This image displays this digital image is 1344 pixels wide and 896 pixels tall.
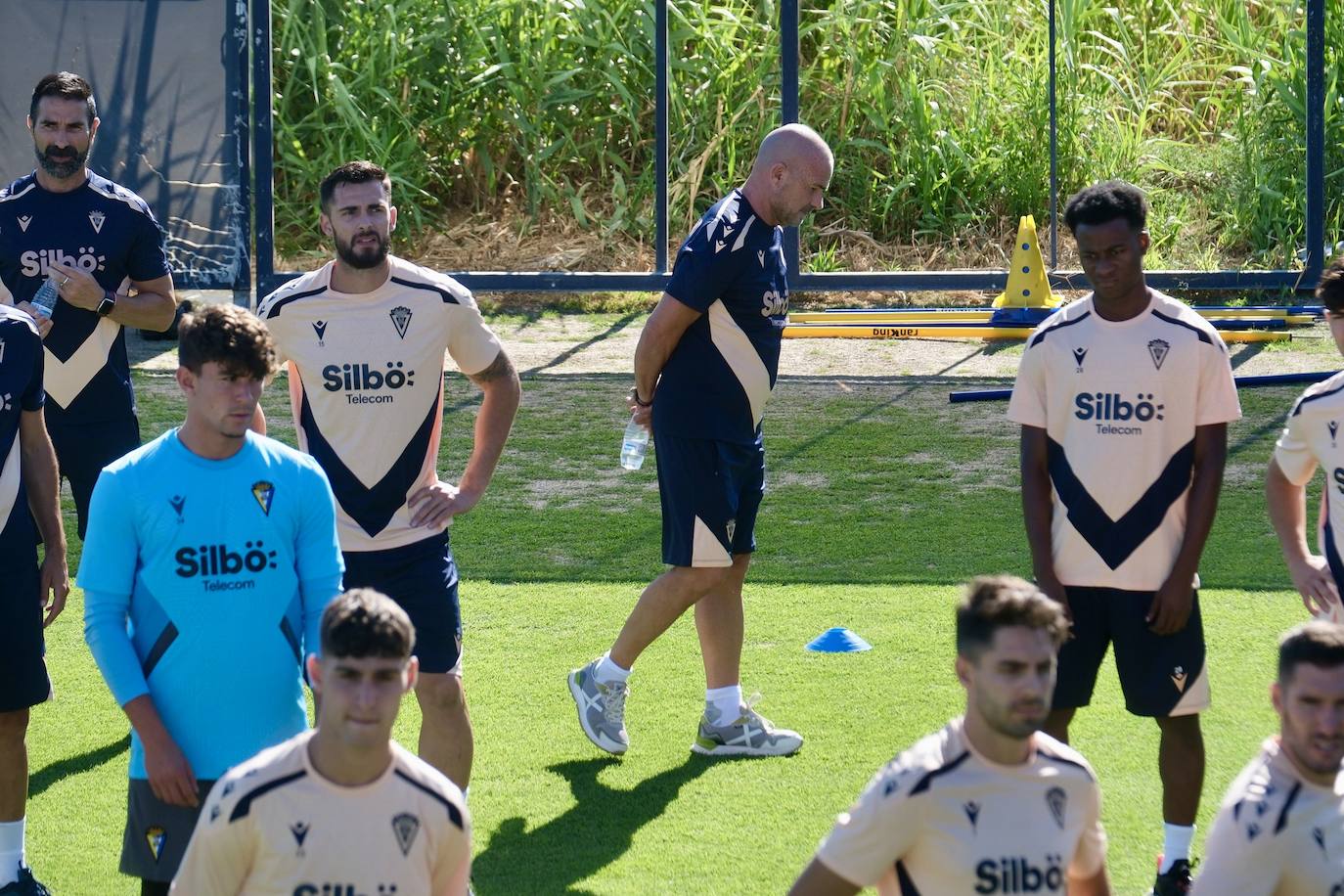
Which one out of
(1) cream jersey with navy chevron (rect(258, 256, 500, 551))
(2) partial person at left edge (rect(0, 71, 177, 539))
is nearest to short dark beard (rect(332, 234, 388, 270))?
(1) cream jersey with navy chevron (rect(258, 256, 500, 551))

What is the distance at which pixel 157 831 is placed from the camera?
379 cm

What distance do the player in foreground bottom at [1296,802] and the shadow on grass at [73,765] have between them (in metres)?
3.76

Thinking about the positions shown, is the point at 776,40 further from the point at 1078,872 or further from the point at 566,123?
the point at 1078,872

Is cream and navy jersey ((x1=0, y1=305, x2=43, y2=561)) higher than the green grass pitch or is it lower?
higher

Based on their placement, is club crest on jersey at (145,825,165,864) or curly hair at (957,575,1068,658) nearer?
curly hair at (957,575,1068,658)

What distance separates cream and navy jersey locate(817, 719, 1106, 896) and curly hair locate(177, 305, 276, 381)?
1.56 metres

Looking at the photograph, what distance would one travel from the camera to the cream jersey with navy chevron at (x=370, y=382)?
16.0 ft

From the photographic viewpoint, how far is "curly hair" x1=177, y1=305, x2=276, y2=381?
3.78 meters

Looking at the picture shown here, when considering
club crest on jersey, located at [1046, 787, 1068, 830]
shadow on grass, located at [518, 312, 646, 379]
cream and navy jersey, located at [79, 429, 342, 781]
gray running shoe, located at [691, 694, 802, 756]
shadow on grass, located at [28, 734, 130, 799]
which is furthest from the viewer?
shadow on grass, located at [518, 312, 646, 379]

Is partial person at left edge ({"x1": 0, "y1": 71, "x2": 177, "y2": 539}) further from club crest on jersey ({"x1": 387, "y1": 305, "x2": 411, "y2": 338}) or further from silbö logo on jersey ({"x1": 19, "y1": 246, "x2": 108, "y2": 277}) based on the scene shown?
club crest on jersey ({"x1": 387, "y1": 305, "x2": 411, "y2": 338})

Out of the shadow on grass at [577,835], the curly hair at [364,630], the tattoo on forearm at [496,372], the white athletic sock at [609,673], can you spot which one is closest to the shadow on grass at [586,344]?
the white athletic sock at [609,673]

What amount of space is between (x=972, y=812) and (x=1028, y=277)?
10077 mm

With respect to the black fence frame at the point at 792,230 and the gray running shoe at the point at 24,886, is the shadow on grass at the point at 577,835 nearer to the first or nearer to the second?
the gray running shoe at the point at 24,886

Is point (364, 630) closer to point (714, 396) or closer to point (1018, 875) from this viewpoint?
point (1018, 875)
